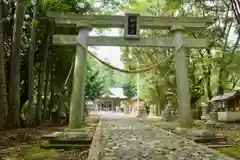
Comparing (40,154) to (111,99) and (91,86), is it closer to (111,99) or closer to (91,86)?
(91,86)

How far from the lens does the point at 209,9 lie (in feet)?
57.1

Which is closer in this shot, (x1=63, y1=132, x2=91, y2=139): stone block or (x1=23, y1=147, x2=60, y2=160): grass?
(x1=23, y1=147, x2=60, y2=160): grass

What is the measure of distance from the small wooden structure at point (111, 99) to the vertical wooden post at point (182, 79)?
45471 millimetres

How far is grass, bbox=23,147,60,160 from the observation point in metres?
5.86

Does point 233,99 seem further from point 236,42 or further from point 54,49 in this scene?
point 54,49

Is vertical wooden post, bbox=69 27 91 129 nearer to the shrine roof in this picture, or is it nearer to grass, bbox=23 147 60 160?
grass, bbox=23 147 60 160

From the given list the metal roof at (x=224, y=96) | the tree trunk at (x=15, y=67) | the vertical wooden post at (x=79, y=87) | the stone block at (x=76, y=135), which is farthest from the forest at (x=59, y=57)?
the stone block at (x=76, y=135)

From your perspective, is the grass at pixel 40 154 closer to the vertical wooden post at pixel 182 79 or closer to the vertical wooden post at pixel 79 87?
the vertical wooden post at pixel 79 87

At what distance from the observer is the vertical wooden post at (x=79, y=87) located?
8.90 meters

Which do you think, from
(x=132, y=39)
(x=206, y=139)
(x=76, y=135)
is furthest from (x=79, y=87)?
Answer: (x=206, y=139)

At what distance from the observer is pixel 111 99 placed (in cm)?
5684

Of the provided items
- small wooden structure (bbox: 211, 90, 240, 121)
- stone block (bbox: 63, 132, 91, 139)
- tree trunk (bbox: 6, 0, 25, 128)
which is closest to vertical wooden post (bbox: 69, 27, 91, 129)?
stone block (bbox: 63, 132, 91, 139)

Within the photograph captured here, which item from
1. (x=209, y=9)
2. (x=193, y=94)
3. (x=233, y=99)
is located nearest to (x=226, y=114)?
(x=233, y=99)

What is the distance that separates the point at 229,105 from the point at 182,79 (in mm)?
14144
